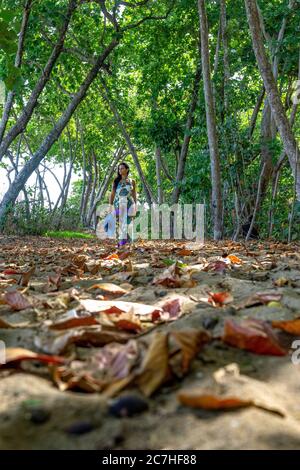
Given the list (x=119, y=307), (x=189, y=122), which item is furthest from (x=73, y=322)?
(x=189, y=122)

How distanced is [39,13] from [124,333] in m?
10.9

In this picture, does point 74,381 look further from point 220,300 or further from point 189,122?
point 189,122

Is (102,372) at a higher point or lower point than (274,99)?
lower

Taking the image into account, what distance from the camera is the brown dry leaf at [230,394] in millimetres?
993

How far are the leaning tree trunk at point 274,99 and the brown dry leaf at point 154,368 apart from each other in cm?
514

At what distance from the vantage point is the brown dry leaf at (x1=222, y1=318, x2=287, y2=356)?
1344mm

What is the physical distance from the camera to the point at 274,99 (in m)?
6.08

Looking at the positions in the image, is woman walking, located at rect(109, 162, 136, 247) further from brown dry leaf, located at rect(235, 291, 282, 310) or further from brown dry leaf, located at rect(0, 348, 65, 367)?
brown dry leaf, located at rect(0, 348, 65, 367)

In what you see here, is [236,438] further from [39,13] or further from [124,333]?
[39,13]

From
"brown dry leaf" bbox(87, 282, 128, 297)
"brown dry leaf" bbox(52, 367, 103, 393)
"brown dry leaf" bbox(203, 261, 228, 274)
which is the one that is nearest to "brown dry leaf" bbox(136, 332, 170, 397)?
"brown dry leaf" bbox(52, 367, 103, 393)

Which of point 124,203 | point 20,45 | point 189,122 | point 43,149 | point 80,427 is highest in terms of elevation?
point 20,45

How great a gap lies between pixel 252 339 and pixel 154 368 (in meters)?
0.36

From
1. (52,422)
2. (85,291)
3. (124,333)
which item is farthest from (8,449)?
(85,291)

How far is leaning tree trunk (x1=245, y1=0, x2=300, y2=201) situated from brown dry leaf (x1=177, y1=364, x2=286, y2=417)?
5117 millimetres
